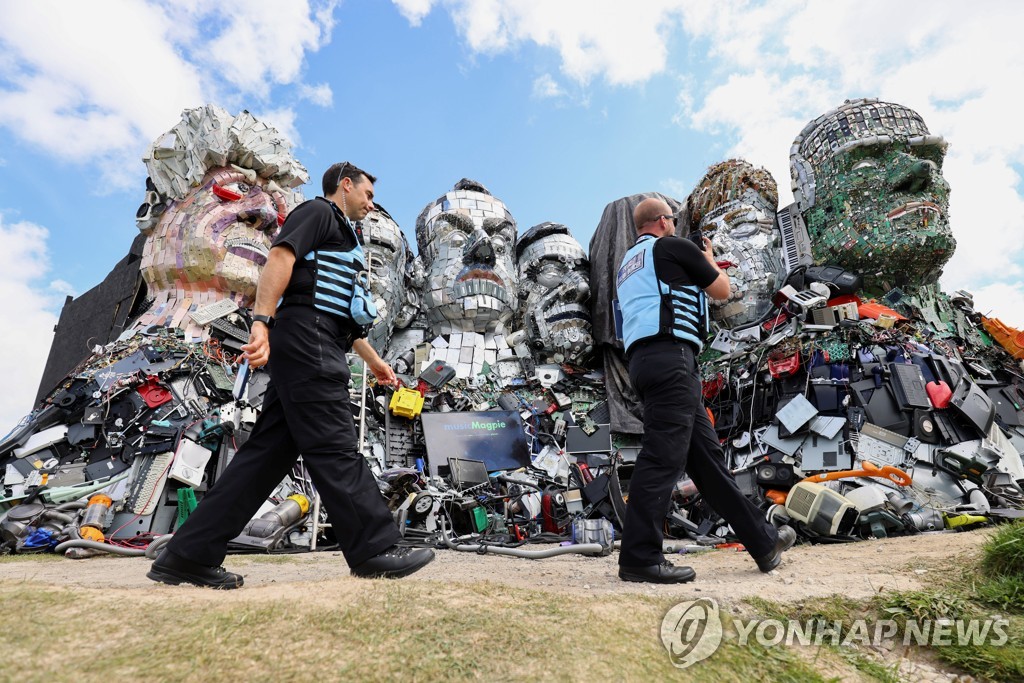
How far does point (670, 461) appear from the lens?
2695mm

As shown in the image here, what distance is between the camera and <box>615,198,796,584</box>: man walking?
2.65m

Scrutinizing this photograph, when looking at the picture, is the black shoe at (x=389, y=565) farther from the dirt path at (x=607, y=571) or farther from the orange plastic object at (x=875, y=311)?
the orange plastic object at (x=875, y=311)

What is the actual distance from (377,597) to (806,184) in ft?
24.9

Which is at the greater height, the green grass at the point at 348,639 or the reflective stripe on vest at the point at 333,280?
the reflective stripe on vest at the point at 333,280

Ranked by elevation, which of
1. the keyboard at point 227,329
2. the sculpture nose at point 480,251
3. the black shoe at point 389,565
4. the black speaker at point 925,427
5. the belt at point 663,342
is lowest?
the black shoe at point 389,565

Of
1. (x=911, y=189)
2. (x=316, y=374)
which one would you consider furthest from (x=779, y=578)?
(x=911, y=189)

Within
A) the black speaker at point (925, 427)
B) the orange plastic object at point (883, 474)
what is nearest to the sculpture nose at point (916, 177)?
the black speaker at point (925, 427)

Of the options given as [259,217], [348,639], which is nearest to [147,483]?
[259,217]

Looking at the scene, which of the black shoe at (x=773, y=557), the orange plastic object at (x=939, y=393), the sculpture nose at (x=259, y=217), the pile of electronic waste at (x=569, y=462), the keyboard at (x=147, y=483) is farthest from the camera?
the sculpture nose at (x=259, y=217)

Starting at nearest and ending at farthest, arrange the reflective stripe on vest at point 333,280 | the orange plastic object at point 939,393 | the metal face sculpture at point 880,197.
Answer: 1. the reflective stripe on vest at point 333,280
2. the orange plastic object at point 939,393
3. the metal face sculpture at point 880,197

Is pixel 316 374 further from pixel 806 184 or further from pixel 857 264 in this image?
pixel 806 184

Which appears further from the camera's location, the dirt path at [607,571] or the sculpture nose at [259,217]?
the sculpture nose at [259,217]

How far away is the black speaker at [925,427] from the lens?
17.9 ft

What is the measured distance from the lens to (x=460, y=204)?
9234mm
